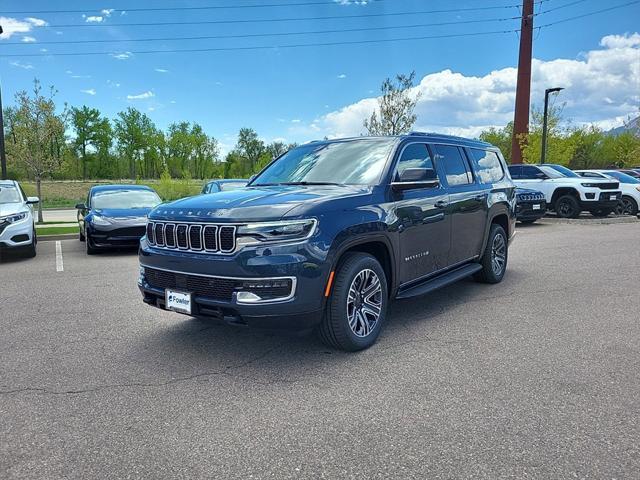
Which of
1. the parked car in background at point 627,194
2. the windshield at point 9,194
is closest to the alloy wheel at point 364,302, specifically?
the windshield at point 9,194

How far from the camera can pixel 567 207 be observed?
16812 mm

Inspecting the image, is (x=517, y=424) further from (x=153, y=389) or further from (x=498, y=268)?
(x=498, y=268)

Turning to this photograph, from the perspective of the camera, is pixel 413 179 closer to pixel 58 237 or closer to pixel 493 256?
pixel 493 256

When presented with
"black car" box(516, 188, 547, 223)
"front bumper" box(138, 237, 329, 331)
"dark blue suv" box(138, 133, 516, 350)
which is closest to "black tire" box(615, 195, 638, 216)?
"black car" box(516, 188, 547, 223)

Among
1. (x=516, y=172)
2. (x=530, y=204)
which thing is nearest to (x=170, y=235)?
(x=530, y=204)

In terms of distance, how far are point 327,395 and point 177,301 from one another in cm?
146

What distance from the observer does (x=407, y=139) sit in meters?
5.10

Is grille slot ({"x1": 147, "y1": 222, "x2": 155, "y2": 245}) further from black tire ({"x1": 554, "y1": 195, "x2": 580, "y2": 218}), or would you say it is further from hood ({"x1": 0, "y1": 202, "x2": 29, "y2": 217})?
black tire ({"x1": 554, "y1": 195, "x2": 580, "y2": 218})

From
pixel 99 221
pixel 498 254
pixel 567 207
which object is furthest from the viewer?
pixel 567 207

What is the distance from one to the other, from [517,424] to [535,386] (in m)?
0.63

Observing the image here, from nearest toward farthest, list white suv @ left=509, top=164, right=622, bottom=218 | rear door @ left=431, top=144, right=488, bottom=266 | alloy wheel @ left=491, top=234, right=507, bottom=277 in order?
1. rear door @ left=431, top=144, right=488, bottom=266
2. alloy wheel @ left=491, top=234, right=507, bottom=277
3. white suv @ left=509, top=164, right=622, bottom=218

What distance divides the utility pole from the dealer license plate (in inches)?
1545

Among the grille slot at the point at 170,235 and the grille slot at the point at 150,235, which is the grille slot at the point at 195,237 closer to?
the grille slot at the point at 170,235

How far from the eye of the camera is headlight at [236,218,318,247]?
12.1ft
